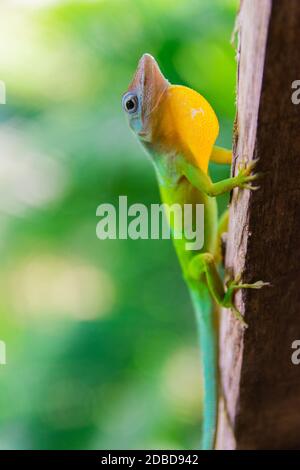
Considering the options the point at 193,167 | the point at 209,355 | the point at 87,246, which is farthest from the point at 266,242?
the point at 87,246

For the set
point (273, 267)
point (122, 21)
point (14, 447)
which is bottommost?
point (14, 447)

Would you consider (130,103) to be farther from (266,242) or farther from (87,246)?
(87,246)

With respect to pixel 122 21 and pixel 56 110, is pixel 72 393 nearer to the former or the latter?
pixel 56 110

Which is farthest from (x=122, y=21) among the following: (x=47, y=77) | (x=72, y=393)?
(x=72, y=393)

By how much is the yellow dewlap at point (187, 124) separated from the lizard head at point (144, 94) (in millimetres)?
11

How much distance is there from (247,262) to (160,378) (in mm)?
860

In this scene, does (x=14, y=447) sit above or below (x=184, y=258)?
below

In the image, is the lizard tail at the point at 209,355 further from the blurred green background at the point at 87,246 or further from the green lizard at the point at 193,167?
the blurred green background at the point at 87,246

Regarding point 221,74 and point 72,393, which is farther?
point 72,393

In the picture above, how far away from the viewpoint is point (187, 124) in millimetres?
763

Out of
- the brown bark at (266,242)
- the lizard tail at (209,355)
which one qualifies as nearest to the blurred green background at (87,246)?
the lizard tail at (209,355)

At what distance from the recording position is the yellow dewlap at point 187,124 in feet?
2.37

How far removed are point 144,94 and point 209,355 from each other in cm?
50

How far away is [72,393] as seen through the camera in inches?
57.3
